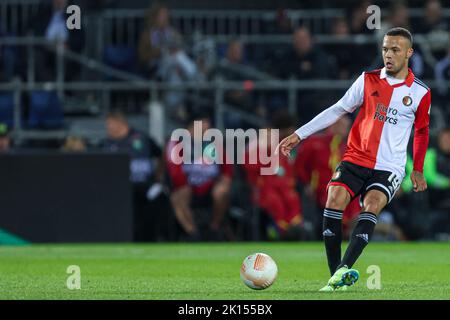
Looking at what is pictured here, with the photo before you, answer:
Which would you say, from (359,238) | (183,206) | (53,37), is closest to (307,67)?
(183,206)

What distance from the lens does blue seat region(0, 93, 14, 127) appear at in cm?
1958

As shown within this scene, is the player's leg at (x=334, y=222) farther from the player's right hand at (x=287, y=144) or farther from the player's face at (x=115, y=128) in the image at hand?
the player's face at (x=115, y=128)

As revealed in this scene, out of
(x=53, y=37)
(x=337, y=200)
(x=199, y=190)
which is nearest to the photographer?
(x=337, y=200)

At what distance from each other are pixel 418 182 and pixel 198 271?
3.34m

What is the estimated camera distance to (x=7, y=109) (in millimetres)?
19609

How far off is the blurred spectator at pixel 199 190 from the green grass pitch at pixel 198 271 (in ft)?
2.98

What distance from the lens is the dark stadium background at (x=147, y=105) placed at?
18.3 metres

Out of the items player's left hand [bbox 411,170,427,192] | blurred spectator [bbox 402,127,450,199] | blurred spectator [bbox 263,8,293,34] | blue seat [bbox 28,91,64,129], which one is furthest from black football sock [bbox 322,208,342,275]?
blurred spectator [bbox 263,8,293,34]

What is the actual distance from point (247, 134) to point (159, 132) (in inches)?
62.5

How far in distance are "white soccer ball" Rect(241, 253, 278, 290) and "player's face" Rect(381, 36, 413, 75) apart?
6.17ft

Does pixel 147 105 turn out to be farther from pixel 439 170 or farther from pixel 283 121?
pixel 439 170

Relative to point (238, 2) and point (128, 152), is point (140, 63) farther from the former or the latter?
point (238, 2)

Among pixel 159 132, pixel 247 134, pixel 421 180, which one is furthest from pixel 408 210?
pixel 421 180

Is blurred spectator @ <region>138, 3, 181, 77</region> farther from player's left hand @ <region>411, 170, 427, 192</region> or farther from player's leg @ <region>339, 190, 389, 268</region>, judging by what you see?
player's leg @ <region>339, 190, 389, 268</region>
